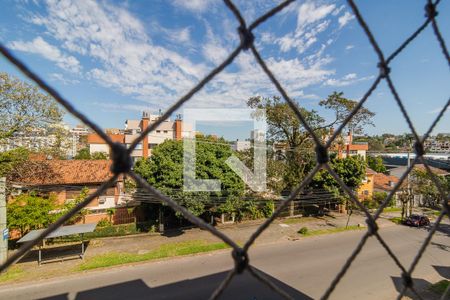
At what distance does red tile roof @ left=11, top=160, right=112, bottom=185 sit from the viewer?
1002cm

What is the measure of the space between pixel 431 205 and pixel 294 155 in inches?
541

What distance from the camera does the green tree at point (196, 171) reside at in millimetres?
10828

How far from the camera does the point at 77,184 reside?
41.6 ft

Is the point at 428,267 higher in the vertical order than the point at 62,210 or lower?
lower

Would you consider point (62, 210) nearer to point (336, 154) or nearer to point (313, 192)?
point (313, 192)

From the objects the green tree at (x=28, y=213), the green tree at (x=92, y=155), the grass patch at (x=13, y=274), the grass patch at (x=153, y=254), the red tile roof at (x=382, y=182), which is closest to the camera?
the grass patch at (x=13, y=274)

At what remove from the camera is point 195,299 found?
6980 mm

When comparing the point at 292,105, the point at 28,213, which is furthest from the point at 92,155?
the point at 292,105

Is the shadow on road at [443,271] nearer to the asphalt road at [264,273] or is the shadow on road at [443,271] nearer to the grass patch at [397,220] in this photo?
the asphalt road at [264,273]

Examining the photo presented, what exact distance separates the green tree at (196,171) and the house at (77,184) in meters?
2.00

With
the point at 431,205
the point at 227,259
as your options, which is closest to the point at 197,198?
the point at 227,259

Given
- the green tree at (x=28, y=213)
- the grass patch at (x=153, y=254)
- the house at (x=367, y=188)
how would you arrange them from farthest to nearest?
the house at (x=367, y=188), the green tree at (x=28, y=213), the grass patch at (x=153, y=254)

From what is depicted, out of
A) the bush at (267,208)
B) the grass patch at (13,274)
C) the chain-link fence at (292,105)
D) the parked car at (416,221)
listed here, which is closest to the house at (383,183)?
the parked car at (416,221)

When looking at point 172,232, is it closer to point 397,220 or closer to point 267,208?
point 267,208
